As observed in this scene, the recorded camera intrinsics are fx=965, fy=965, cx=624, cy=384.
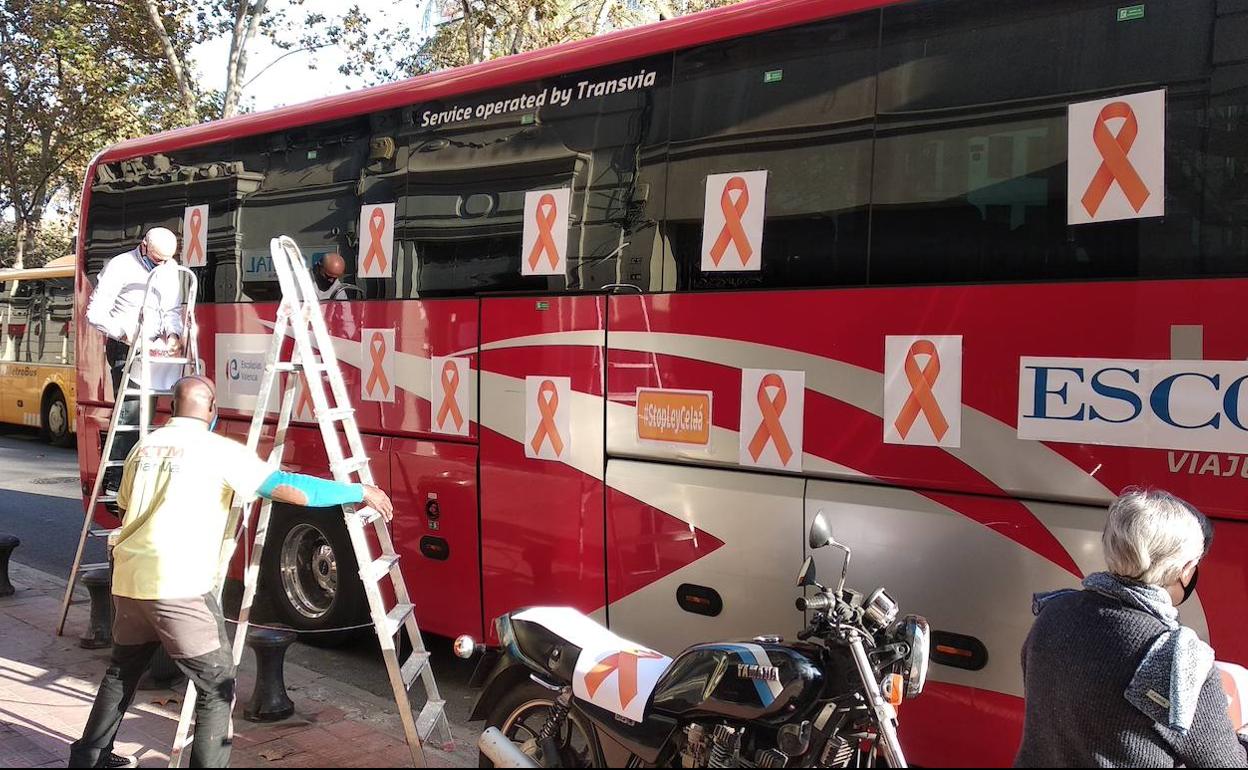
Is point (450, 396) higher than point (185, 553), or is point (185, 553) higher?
point (450, 396)

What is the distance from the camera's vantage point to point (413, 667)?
15.4 feet

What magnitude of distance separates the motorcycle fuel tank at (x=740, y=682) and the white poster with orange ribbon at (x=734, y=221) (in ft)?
6.50

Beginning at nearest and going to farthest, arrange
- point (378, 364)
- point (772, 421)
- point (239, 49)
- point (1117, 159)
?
point (1117, 159) < point (772, 421) < point (378, 364) < point (239, 49)

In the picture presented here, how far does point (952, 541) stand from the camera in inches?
157

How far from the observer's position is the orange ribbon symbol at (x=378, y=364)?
6.12 metres

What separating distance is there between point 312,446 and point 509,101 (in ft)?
8.95

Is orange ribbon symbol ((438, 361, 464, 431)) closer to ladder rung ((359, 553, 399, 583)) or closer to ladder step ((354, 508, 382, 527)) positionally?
ladder step ((354, 508, 382, 527))

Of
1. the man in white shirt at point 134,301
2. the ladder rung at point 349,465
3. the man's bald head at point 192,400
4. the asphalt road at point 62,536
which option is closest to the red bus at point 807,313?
the asphalt road at point 62,536

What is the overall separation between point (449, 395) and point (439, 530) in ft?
2.76

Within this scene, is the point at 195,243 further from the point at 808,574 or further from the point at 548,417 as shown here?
the point at 808,574

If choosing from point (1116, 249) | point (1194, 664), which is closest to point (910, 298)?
point (1116, 249)

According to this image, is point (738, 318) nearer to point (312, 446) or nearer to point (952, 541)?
point (952, 541)

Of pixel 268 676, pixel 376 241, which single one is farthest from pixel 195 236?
pixel 268 676

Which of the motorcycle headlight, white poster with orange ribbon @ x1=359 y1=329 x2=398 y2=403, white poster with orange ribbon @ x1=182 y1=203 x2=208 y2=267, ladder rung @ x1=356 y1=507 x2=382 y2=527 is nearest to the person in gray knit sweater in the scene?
the motorcycle headlight
